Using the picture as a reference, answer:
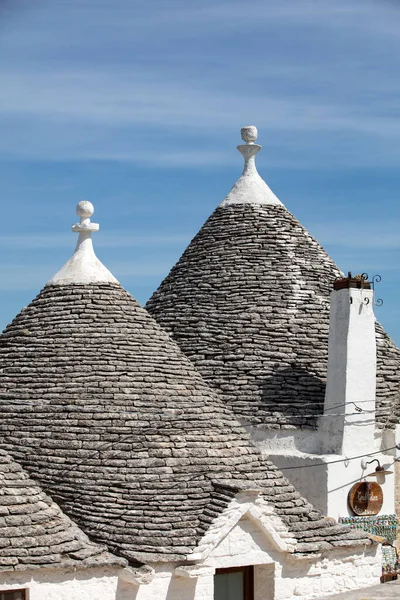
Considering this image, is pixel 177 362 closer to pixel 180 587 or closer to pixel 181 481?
pixel 181 481

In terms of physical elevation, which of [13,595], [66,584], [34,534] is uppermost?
[34,534]

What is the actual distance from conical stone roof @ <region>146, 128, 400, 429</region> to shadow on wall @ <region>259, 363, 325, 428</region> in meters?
0.02

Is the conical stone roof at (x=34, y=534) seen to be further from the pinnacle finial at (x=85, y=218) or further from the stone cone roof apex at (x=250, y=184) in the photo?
the stone cone roof apex at (x=250, y=184)

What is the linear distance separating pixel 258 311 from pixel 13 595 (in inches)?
352

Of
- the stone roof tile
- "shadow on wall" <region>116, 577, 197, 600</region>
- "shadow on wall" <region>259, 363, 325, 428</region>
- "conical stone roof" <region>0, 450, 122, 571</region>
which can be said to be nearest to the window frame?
"conical stone roof" <region>0, 450, 122, 571</region>

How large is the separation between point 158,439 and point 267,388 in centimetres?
414

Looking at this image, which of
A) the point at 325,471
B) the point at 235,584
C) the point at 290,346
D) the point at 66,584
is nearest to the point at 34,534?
the point at 66,584

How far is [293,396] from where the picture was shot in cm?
2205

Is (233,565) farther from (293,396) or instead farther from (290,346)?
(290,346)

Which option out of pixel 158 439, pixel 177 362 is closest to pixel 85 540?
pixel 158 439

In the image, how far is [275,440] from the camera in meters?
21.8

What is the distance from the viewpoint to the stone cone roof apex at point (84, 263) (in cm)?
2100

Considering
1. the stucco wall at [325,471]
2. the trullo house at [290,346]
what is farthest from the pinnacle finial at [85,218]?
the stucco wall at [325,471]

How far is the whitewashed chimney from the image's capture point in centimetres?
2120
